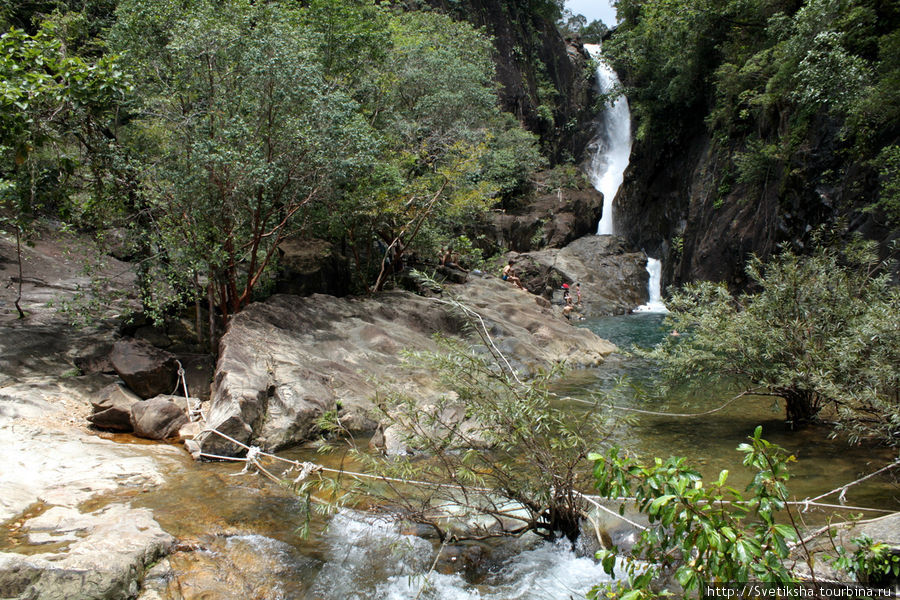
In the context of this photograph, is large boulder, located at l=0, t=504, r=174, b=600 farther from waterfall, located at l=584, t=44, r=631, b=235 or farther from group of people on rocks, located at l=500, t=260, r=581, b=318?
waterfall, located at l=584, t=44, r=631, b=235

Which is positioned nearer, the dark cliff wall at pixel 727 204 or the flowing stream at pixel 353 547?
the flowing stream at pixel 353 547

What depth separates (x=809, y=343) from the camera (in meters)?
6.36

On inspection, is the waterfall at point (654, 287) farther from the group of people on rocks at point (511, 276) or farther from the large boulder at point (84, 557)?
the large boulder at point (84, 557)

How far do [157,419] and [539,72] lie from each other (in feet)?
131

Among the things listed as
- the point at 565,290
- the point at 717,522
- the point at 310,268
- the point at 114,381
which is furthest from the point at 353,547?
the point at 565,290

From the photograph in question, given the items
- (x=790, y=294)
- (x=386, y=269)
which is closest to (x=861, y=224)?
(x=790, y=294)

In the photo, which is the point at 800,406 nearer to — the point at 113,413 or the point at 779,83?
the point at 113,413

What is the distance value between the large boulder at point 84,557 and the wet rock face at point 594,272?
21.8 m

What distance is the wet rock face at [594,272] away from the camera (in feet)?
84.9

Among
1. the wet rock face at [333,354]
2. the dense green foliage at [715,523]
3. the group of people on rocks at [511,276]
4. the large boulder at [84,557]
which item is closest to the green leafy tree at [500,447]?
the wet rock face at [333,354]

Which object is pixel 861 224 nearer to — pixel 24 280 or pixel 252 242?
pixel 252 242

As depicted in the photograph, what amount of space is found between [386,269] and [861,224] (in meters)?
12.1

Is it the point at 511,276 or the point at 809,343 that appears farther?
the point at 511,276

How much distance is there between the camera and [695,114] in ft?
88.0
